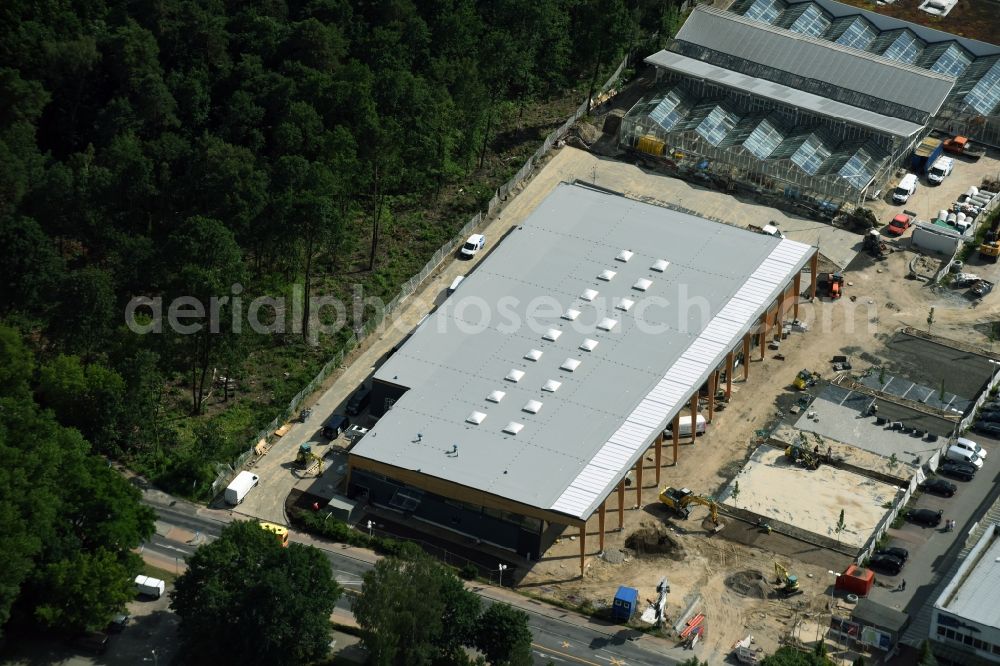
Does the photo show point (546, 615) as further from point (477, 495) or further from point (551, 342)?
point (551, 342)

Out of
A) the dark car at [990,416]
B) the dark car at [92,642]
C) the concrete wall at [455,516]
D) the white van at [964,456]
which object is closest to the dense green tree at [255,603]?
the dark car at [92,642]

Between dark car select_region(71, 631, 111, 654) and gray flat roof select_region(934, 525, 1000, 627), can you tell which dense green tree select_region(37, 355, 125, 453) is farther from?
gray flat roof select_region(934, 525, 1000, 627)

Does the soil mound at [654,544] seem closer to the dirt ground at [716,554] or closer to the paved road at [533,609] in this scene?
the dirt ground at [716,554]

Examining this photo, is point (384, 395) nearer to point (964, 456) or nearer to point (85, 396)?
point (85, 396)

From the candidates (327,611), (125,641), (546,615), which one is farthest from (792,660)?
(125,641)

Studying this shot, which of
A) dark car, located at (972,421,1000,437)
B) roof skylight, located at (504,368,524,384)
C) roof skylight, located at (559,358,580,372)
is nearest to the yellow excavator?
roof skylight, located at (559,358,580,372)

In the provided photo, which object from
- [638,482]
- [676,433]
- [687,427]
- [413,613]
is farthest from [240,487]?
[687,427]
